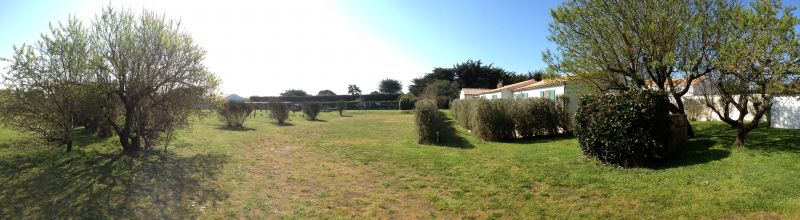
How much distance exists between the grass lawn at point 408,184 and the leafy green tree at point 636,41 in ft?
6.32

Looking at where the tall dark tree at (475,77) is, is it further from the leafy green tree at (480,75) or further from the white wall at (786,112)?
the white wall at (786,112)

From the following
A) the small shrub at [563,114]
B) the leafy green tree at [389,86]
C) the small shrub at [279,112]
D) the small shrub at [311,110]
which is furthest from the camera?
the leafy green tree at [389,86]

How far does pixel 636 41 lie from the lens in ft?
31.9

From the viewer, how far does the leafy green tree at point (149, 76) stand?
29.6ft

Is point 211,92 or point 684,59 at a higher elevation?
point 684,59

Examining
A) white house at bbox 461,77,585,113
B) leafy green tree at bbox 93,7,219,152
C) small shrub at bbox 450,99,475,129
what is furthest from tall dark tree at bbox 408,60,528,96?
leafy green tree at bbox 93,7,219,152

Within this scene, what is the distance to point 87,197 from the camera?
18.0 ft

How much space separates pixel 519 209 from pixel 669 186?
2549 mm

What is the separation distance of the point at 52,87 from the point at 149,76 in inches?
69.8

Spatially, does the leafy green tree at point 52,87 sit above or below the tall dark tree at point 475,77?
below

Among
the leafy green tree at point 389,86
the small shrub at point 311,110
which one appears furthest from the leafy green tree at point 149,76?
the leafy green tree at point 389,86

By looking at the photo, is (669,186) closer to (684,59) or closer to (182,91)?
(684,59)

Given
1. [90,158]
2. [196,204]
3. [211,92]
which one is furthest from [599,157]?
[90,158]

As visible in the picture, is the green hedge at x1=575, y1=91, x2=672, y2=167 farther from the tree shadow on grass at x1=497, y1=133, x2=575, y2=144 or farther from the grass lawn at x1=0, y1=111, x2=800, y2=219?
the tree shadow on grass at x1=497, y1=133, x2=575, y2=144
